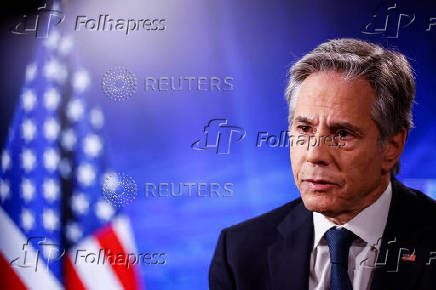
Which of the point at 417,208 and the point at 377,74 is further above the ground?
the point at 377,74

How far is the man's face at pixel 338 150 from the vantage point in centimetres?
196

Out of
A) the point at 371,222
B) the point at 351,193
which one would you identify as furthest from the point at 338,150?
the point at 371,222

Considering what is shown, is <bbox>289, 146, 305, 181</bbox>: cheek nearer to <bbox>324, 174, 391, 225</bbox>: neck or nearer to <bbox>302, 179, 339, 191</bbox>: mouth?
<bbox>302, 179, 339, 191</bbox>: mouth

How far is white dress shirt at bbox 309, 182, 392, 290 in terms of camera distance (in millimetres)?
1995

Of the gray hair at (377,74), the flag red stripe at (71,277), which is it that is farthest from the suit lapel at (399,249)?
the flag red stripe at (71,277)

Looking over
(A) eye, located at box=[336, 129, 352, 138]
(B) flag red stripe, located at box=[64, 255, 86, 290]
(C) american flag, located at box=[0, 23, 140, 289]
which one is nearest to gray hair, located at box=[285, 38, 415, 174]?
(A) eye, located at box=[336, 129, 352, 138]

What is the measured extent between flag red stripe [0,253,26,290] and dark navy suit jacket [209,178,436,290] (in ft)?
3.72

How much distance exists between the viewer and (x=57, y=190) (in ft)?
8.66

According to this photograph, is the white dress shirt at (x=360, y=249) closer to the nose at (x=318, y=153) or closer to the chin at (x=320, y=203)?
→ the chin at (x=320, y=203)

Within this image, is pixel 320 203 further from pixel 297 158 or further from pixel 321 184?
pixel 297 158

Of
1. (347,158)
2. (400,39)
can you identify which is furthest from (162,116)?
(400,39)

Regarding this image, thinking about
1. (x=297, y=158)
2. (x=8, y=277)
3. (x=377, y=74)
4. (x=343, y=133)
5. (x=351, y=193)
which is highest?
(x=377, y=74)

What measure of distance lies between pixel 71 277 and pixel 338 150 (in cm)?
157

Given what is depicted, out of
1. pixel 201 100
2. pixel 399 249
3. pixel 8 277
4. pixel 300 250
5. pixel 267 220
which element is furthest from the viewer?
pixel 8 277
